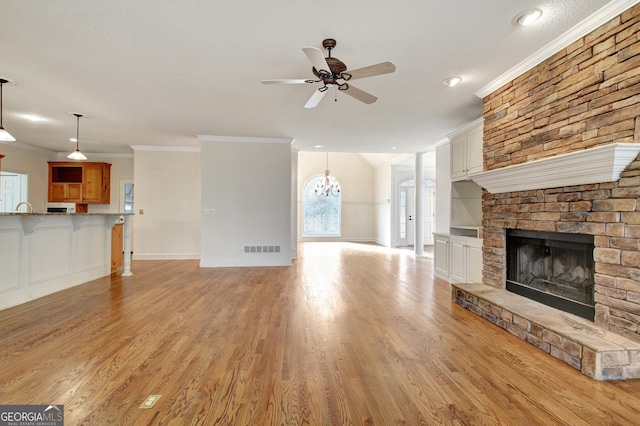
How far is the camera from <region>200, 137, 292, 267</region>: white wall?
6.22 meters

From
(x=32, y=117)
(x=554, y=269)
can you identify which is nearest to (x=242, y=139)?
(x=32, y=117)

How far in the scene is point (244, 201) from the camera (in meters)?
6.28

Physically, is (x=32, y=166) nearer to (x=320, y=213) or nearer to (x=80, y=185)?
(x=80, y=185)

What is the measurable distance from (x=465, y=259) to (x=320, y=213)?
7694mm

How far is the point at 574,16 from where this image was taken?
2367 millimetres

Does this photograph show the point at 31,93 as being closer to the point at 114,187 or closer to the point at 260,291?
the point at 260,291

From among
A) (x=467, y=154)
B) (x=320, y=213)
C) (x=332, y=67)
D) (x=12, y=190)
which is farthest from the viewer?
(x=320, y=213)

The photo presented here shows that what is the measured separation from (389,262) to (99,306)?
A: 537 cm

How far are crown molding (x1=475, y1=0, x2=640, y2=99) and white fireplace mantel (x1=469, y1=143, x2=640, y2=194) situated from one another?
102cm

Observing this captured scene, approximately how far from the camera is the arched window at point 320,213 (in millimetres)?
11867

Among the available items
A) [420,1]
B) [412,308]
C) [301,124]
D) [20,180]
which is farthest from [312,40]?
[20,180]

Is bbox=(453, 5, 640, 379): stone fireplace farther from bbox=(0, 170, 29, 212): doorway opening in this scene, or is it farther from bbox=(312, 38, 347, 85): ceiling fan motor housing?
bbox=(0, 170, 29, 212): doorway opening

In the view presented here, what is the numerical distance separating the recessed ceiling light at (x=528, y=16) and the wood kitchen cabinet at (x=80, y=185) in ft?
29.3

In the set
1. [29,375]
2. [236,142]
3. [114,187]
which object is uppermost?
[236,142]
